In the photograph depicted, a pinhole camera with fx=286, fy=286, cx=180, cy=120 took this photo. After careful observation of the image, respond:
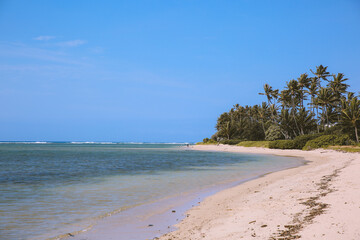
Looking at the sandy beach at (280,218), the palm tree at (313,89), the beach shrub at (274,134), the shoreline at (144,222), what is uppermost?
the palm tree at (313,89)

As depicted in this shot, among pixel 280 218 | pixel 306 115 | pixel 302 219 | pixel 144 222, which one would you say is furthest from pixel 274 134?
pixel 302 219

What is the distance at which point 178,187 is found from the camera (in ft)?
54.3

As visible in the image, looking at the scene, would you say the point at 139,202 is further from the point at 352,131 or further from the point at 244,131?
the point at 244,131

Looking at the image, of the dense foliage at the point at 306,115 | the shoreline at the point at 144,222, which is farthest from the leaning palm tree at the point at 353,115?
the shoreline at the point at 144,222

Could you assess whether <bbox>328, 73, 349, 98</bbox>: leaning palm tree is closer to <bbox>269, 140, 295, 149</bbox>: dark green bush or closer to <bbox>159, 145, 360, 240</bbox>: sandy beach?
<bbox>269, 140, 295, 149</bbox>: dark green bush

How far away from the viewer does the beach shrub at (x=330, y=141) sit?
51.5m

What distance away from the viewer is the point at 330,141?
52.3 meters

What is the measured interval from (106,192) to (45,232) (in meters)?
6.63

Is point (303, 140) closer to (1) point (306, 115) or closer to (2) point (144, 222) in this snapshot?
(1) point (306, 115)

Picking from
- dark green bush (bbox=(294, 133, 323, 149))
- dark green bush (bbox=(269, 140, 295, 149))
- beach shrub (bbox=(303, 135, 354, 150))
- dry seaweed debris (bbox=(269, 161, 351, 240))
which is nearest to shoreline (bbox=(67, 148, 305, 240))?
dry seaweed debris (bbox=(269, 161, 351, 240))

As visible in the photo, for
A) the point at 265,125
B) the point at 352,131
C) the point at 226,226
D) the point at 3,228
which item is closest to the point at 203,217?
the point at 226,226

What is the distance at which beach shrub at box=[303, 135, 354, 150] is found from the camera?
5150cm

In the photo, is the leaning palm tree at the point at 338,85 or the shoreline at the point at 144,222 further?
the leaning palm tree at the point at 338,85

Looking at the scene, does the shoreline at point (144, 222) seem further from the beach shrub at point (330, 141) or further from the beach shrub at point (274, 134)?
→ the beach shrub at point (274, 134)
